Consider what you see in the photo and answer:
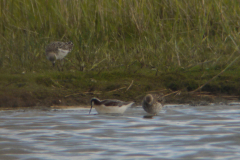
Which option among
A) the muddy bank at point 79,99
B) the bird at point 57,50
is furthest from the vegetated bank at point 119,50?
the bird at point 57,50

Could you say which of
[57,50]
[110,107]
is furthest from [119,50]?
[110,107]

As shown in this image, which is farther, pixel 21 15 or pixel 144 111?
pixel 21 15

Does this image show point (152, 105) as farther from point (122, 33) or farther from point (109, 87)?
point (122, 33)

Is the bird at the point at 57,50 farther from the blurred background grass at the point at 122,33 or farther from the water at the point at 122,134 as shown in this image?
the water at the point at 122,134

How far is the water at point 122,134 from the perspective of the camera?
15.6ft

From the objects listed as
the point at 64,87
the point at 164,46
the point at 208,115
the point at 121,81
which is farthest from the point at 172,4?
the point at 208,115

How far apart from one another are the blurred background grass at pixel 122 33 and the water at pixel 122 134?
88.9 inches

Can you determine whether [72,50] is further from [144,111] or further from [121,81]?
[144,111]

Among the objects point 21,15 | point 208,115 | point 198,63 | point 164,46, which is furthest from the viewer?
point 21,15

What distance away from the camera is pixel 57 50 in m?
10.1

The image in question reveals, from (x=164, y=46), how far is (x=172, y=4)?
71.3 inches

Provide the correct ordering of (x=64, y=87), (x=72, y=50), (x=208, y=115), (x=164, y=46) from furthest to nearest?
(x=72, y=50), (x=164, y=46), (x=64, y=87), (x=208, y=115)

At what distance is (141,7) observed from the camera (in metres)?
11.4

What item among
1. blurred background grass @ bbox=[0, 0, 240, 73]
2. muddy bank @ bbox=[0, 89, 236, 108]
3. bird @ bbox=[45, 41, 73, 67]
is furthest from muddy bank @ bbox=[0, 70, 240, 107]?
bird @ bbox=[45, 41, 73, 67]
